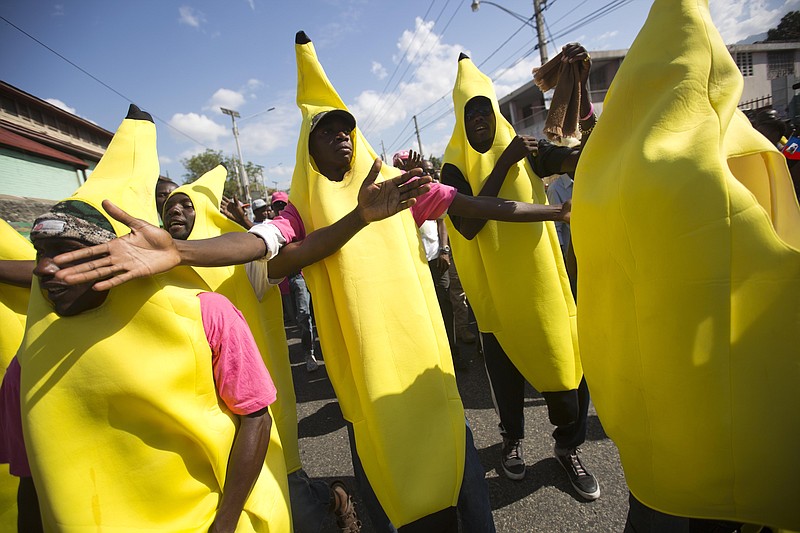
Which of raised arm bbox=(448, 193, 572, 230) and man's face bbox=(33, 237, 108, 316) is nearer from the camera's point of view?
man's face bbox=(33, 237, 108, 316)

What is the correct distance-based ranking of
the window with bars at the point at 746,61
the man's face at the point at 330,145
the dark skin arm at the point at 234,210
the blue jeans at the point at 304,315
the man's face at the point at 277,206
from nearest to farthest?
the man's face at the point at 330,145
the dark skin arm at the point at 234,210
the blue jeans at the point at 304,315
the man's face at the point at 277,206
the window with bars at the point at 746,61

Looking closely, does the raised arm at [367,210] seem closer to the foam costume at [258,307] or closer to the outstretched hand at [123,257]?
the outstretched hand at [123,257]

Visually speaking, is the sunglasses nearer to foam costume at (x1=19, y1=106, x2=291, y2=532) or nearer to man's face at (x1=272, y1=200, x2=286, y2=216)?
foam costume at (x1=19, y1=106, x2=291, y2=532)

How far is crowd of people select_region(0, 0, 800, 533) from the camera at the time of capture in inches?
35.6

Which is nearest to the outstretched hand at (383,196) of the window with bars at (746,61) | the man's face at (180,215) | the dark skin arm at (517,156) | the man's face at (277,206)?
the dark skin arm at (517,156)

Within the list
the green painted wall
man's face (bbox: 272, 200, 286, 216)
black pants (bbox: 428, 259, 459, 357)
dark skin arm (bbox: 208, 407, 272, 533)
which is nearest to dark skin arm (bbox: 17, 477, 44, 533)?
dark skin arm (bbox: 208, 407, 272, 533)

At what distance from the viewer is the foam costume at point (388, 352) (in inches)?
57.1

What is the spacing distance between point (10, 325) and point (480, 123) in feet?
8.83

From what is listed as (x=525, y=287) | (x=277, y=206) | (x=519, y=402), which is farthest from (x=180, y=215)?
(x=277, y=206)

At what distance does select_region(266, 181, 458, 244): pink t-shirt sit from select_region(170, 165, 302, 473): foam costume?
18.7 inches

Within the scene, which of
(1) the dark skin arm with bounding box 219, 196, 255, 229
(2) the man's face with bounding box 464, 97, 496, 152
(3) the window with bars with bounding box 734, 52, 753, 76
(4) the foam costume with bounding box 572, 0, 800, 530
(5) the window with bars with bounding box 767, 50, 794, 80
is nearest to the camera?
(4) the foam costume with bounding box 572, 0, 800, 530

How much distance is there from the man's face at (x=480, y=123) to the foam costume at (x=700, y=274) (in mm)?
1289

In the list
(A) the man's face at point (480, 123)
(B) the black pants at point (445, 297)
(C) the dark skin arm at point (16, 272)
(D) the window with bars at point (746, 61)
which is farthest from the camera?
(D) the window with bars at point (746, 61)

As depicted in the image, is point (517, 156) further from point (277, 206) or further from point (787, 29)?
point (787, 29)
